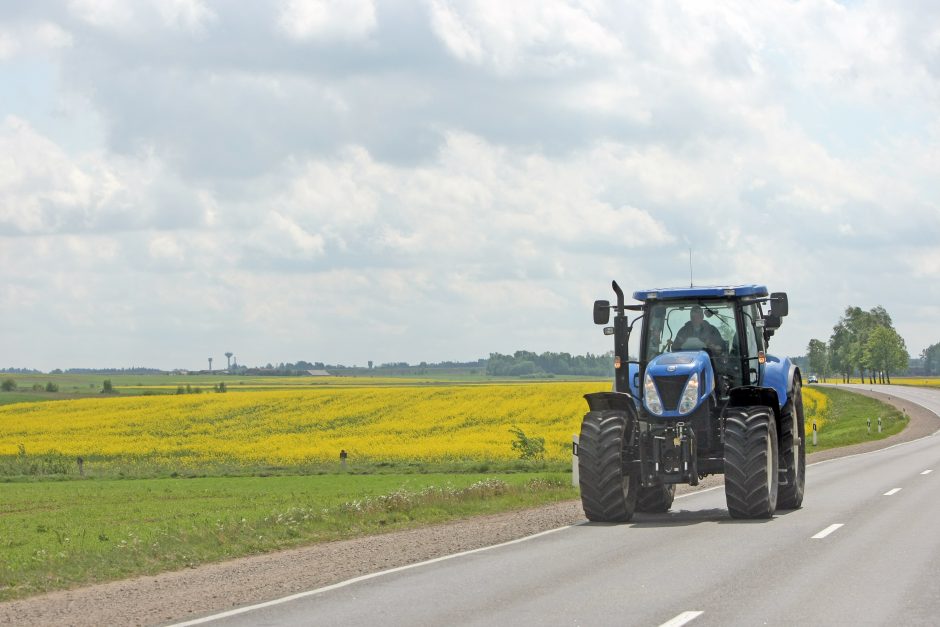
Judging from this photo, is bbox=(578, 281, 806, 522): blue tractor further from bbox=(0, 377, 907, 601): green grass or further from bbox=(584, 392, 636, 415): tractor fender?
bbox=(0, 377, 907, 601): green grass

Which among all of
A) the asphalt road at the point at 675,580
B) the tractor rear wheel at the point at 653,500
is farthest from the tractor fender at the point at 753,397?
the tractor rear wheel at the point at 653,500

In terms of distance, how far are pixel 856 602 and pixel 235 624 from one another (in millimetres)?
5380

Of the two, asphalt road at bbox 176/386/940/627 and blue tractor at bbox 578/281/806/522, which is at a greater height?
blue tractor at bbox 578/281/806/522

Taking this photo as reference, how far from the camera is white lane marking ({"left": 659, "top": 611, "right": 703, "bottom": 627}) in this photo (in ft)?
32.6

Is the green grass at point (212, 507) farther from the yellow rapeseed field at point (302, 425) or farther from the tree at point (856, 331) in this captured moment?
the tree at point (856, 331)

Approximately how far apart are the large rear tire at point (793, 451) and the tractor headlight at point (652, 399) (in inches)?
101

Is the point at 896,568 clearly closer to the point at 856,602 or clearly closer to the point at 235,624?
the point at 856,602

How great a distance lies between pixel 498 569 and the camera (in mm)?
13859

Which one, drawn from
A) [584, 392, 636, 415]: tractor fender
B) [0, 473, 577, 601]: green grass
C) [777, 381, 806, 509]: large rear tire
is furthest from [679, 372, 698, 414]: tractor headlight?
[0, 473, 577, 601]: green grass

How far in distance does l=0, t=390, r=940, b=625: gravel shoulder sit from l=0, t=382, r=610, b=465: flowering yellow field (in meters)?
26.8

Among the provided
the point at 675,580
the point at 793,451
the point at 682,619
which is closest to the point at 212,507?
the point at 793,451

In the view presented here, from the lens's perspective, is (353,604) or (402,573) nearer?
(353,604)

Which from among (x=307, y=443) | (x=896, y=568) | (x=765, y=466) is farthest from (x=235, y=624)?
(x=307, y=443)

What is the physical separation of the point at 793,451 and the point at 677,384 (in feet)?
10.3
